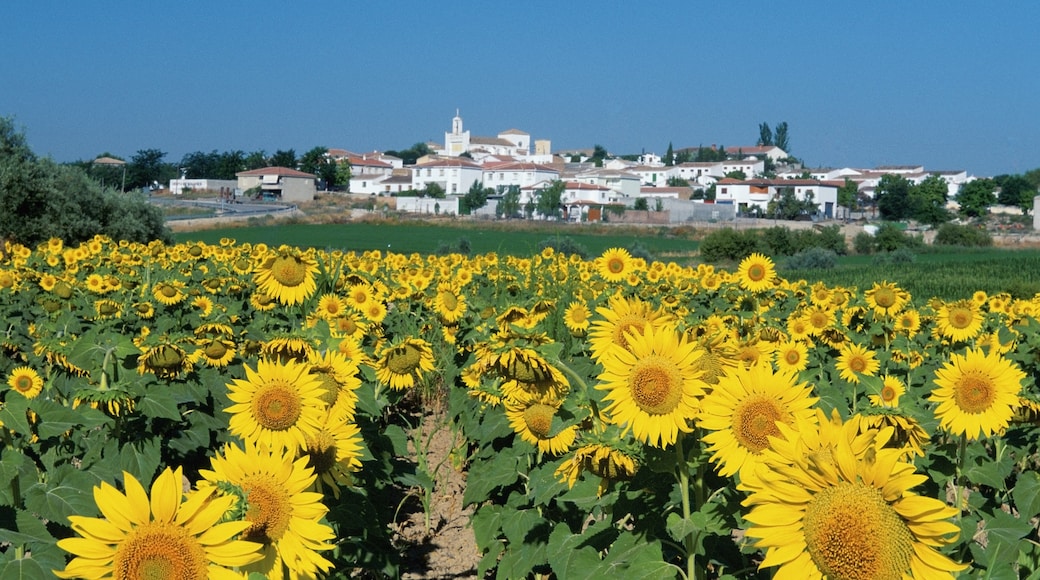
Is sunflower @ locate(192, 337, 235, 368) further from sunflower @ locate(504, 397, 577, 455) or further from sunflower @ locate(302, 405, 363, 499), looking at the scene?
sunflower @ locate(302, 405, 363, 499)

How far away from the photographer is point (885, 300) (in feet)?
28.2

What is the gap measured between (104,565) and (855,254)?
58.1 m

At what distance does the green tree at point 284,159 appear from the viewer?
423 feet

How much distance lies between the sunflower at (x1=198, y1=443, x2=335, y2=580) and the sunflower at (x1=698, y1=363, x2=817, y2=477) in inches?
35.5

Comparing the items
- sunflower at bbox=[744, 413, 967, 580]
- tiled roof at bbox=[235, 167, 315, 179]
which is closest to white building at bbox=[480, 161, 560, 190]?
tiled roof at bbox=[235, 167, 315, 179]

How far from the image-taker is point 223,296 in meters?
9.98

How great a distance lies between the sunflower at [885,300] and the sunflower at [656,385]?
21.7 feet

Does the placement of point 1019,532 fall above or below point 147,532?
below

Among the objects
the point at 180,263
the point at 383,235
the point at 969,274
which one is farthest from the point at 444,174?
the point at 180,263

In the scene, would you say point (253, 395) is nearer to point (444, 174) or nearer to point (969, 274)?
point (969, 274)

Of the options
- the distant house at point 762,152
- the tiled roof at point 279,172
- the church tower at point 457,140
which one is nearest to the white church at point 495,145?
the church tower at point 457,140

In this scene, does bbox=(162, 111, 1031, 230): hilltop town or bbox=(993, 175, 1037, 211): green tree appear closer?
bbox=(162, 111, 1031, 230): hilltop town

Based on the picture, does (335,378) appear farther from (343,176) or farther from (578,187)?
(343,176)

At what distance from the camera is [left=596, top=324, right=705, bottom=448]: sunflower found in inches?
94.1
